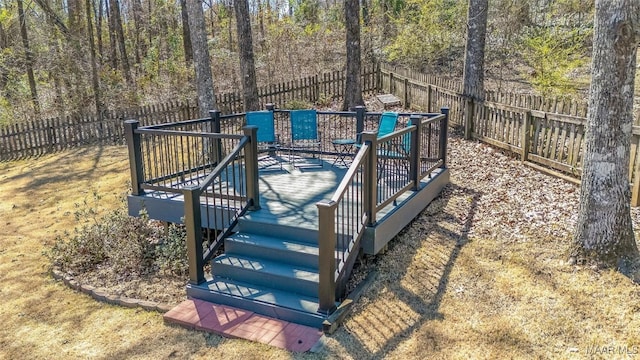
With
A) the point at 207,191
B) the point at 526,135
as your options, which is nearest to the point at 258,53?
the point at 526,135

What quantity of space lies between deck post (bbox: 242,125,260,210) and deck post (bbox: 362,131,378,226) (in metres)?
1.34

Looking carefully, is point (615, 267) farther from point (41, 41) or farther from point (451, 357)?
point (41, 41)

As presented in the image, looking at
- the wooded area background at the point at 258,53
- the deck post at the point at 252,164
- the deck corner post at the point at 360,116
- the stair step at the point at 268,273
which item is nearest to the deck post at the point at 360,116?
the deck corner post at the point at 360,116

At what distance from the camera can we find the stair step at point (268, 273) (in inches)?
173

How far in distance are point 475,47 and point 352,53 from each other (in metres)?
3.22

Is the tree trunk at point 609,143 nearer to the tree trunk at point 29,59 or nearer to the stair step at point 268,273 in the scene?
the stair step at point 268,273

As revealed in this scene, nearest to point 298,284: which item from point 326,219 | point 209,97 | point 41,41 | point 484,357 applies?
point 326,219

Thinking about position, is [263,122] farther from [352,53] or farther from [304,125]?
[352,53]

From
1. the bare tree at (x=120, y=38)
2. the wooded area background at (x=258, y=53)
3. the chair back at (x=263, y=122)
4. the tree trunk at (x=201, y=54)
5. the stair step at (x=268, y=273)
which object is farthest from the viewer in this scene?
the bare tree at (x=120, y=38)

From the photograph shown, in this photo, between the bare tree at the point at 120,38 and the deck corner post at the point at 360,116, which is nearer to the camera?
the deck corner post at the point at 360,116

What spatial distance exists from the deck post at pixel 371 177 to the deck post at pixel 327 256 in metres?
0.83

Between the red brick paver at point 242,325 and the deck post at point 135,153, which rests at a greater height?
the deck post at point 135,153

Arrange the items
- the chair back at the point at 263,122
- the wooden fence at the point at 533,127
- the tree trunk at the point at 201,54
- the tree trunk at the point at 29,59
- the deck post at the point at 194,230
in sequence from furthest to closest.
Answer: the tree trunk at the point at 29,59
the tree trunk at the point at 201,54
the chair back at the point at 263,122
the wooden fence at the point at 533,127
the deck post at the point at 194,230

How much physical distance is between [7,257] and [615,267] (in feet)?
24.7
